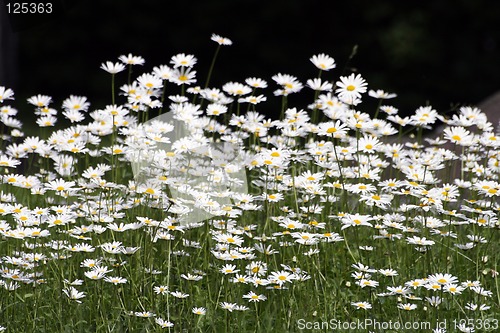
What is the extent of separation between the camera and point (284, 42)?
13633 millimetres

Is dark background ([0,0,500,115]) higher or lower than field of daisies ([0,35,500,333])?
higher

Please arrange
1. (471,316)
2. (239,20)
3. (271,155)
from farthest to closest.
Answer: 1. (239,20)
2. (271,155)
3. (471,316)

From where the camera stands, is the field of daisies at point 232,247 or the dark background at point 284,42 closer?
the field of daisies at point 232,247

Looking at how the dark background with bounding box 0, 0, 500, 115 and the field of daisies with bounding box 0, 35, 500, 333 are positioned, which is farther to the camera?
the dark background with bounding box 0, 0, 500, 115

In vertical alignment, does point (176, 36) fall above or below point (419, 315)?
above

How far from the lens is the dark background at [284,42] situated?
42.0 feet

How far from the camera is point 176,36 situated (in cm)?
1372

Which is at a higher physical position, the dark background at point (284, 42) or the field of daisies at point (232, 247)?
the dark background at point (284, 42)

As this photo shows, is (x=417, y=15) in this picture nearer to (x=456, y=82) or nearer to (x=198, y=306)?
(x=456, y=82)

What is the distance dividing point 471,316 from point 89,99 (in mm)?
11557

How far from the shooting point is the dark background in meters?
12.8

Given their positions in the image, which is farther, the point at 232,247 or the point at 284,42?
the point at 284,42

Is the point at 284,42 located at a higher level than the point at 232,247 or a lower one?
higher

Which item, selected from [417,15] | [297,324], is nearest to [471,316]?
[297,324]
